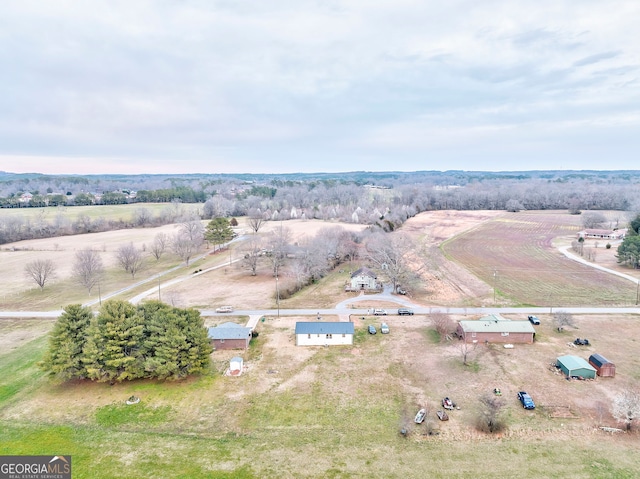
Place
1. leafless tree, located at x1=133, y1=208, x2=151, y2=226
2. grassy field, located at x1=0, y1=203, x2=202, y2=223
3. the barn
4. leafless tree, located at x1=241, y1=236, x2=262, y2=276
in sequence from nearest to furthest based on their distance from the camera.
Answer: the barn
leafless tree, located at x1=241, y1=236, x2=262, y2=276
grassy field, located at x1=0, y1=203, x2=202, y2=223
leafless tree, located at x1=133, y1=208, x2=151, y2=226

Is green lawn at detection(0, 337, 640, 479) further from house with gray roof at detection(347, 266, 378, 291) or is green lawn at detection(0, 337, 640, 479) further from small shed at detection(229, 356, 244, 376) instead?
house with gray roof at detection(347, 266, 378, 291)

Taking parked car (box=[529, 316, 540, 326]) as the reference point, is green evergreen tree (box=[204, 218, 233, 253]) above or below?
above

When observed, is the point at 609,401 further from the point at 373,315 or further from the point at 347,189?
the point at 347,189

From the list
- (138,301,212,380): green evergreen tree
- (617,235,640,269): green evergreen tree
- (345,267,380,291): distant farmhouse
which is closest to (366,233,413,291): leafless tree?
(345,267,380,291): distant farmhouse

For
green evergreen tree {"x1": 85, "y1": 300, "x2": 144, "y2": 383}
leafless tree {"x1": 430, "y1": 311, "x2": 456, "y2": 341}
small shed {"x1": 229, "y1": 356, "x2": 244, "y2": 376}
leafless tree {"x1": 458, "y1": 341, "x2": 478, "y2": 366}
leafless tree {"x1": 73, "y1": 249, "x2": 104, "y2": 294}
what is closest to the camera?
green evergreen tree {"x1": 85, "y1": 300, "x2": 144, "y2": 383}

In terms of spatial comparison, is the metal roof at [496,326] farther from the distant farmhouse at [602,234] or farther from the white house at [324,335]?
the distant farmhouse at [602,234]

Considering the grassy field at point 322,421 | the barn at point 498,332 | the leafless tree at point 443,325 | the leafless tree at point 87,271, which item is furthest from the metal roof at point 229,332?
the leafless tree at point 87,271
